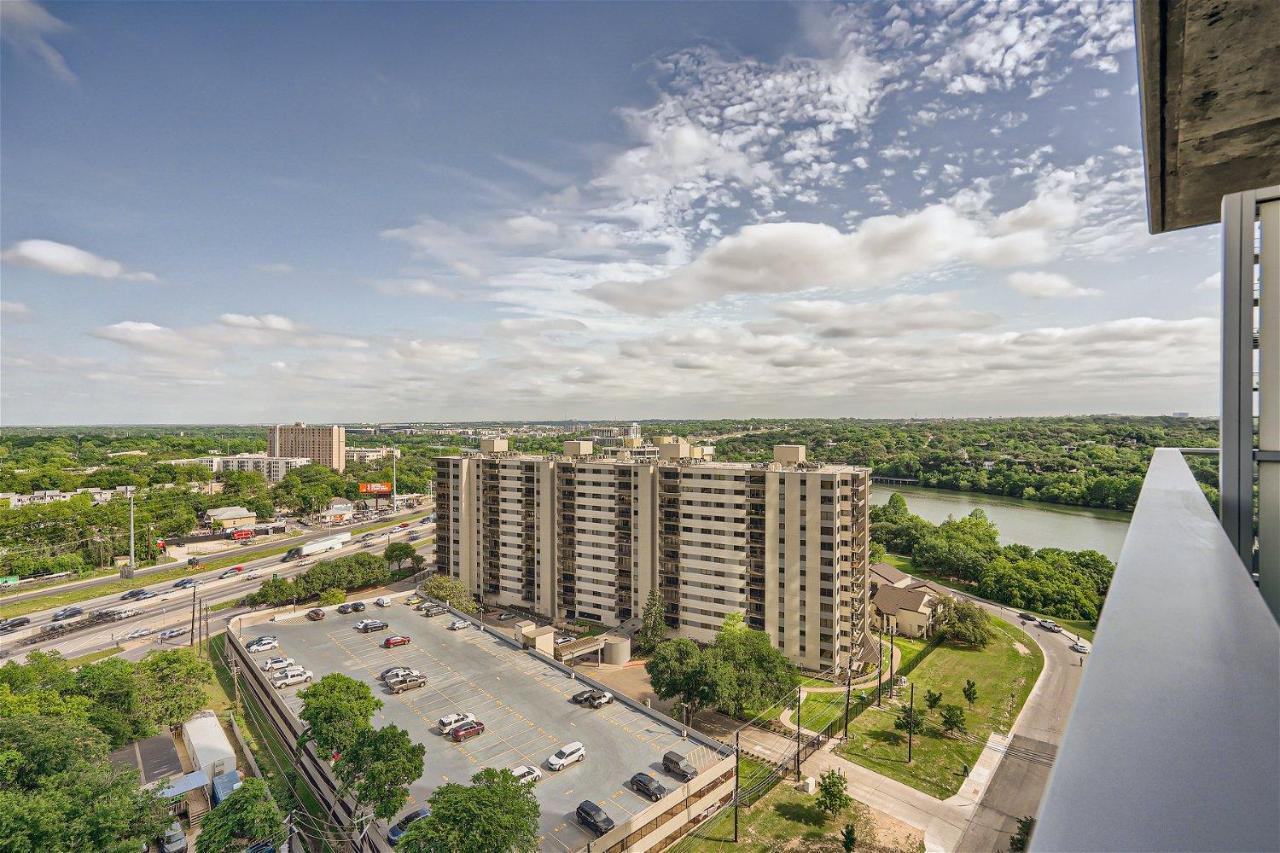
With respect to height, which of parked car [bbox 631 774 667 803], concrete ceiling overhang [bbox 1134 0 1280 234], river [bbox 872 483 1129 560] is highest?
concrete ceiling overhang [bbox 1134 0 1280 234]

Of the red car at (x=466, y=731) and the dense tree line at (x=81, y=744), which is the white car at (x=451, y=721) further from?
the dense tree line at (x=81, y=744)

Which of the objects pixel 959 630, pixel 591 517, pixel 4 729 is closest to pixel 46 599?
pixel 4 729

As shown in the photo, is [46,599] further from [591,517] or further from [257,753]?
[591,517]

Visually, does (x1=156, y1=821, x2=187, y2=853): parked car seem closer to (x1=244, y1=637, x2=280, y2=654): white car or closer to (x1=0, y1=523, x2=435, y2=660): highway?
(x1=244, y1=637, x2=280, y2=654): white car

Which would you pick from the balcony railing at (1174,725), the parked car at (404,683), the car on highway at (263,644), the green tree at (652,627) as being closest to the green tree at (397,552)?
the car on highway at (263,644)

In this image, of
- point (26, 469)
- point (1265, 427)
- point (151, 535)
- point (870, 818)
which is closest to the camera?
point (1265, 427)

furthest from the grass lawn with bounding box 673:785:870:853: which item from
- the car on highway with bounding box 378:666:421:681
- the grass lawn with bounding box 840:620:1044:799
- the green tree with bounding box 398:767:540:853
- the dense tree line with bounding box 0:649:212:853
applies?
the dense tree line with bounding box 0:649:212:853

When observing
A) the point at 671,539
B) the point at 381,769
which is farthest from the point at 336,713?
the point at 671,539
